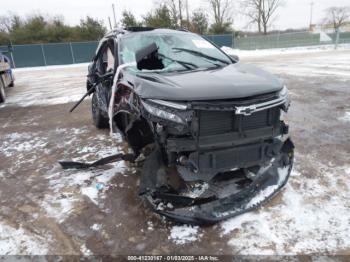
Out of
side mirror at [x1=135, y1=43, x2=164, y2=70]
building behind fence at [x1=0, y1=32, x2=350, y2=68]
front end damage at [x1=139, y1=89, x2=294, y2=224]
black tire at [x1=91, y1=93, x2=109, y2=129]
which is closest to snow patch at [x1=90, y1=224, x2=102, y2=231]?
front end damage at [x1=139, y1=89, x2=294, y2=224]

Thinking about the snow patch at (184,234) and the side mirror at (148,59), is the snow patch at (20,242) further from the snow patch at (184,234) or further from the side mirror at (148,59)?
the side mirror at (148,59)

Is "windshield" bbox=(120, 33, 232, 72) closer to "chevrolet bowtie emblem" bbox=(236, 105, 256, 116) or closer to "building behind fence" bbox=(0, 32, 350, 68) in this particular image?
"chevrolet bowtie emblem" bbox=(236, 105, 256, 116)

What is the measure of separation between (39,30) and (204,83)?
31.5m

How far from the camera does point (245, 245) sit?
2.38 m

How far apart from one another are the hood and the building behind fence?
2036 centimetres

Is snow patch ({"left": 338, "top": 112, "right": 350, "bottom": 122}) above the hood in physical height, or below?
below

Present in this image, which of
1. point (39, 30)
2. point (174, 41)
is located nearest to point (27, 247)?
point (174, 41)

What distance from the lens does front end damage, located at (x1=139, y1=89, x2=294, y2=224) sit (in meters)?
2.46

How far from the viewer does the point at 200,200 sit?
8.71 feet

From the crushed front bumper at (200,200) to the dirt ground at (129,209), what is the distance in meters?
0.10

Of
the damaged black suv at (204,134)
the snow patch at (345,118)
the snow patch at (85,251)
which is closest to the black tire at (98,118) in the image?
the damaged black suv at (204,134)

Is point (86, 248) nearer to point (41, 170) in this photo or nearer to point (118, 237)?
point (118, 237)

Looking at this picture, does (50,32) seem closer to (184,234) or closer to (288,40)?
(288,40)

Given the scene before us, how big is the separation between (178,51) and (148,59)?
1.50 feet
